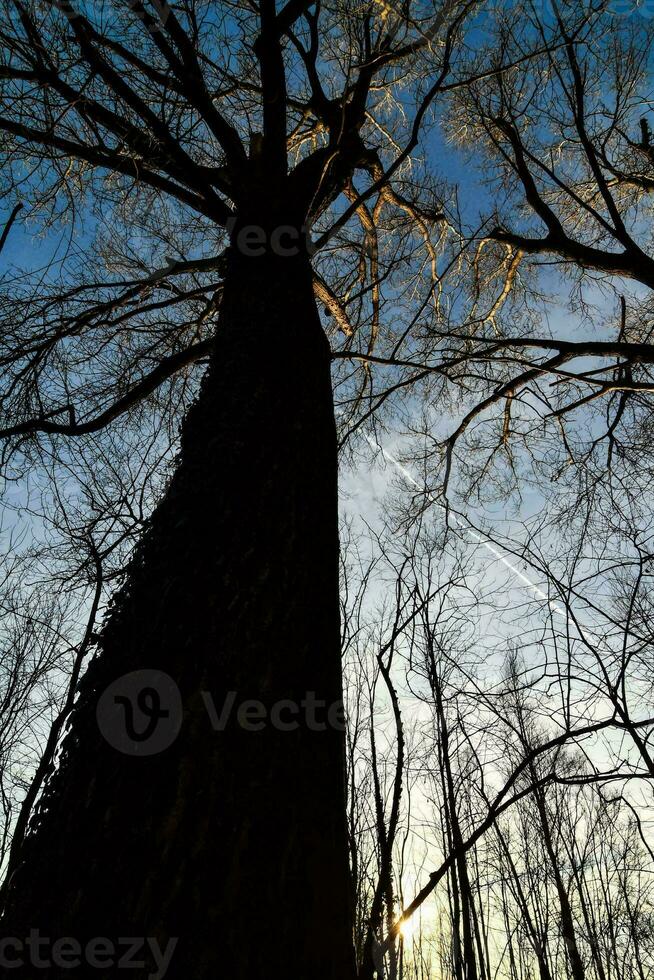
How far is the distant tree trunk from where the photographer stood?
80 centimetres

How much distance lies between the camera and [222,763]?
95cm

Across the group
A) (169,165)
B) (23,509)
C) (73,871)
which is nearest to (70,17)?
(169,165)

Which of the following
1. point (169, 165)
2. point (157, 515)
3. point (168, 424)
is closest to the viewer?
point (157, 515)

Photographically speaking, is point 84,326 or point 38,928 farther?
point 84,326

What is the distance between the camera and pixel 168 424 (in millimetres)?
4438

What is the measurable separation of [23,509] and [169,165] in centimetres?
215

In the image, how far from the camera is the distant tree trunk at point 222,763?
2.61ft

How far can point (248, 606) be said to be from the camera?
1.21m

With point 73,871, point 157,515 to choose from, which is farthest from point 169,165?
point 73,871

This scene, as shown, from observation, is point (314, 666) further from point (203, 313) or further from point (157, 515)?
point (203, 313)

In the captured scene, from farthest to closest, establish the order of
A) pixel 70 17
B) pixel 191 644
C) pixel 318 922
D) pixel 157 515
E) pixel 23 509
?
1. pixel 23 509
2. pixel 70 17
3. pixel 157 515
4. pixel 191 644
5. pixel 318 922

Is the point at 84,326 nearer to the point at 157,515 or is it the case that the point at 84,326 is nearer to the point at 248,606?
the point at 157,515

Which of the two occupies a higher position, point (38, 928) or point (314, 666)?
point (314, 666)

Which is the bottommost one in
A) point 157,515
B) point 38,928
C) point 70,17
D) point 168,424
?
point 38,928
